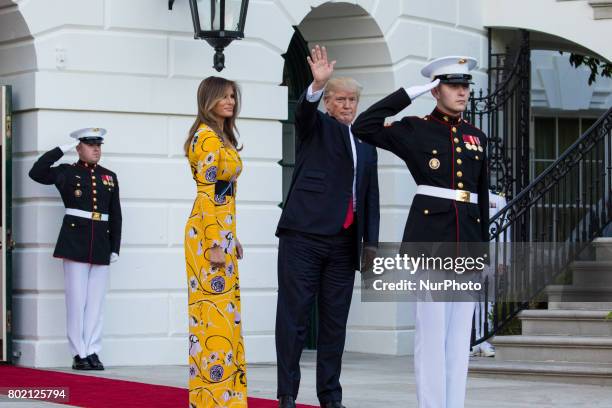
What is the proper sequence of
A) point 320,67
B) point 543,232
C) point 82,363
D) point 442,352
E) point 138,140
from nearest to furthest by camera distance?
point 442,352 → point 320,67 → point 82,363 → point 138,140 → point 543,232

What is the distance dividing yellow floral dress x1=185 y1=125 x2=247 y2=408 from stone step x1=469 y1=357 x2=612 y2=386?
3.20 meters

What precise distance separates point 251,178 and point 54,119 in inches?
67.4

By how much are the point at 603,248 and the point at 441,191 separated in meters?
5.07

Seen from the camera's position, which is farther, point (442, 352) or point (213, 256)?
point (213, 256)

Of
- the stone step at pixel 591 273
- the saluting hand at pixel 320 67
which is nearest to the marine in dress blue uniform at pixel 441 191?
the saluting hand at pixel 320 67

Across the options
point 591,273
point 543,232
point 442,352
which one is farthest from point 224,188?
point 591,273

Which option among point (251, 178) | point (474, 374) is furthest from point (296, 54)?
point (474, 374)

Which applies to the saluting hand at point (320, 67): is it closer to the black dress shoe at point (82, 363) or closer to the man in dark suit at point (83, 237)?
the man in dark suit at point (83, 237)

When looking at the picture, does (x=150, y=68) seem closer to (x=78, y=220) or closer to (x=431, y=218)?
(x=78, y=220)

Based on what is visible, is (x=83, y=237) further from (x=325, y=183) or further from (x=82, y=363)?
(x=325, y=183)

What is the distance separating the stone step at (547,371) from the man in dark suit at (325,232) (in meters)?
2.63

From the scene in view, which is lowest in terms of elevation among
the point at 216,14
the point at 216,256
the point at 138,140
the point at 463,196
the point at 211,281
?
the point at 211,281

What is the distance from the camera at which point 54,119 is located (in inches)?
441

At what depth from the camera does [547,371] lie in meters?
10.2
